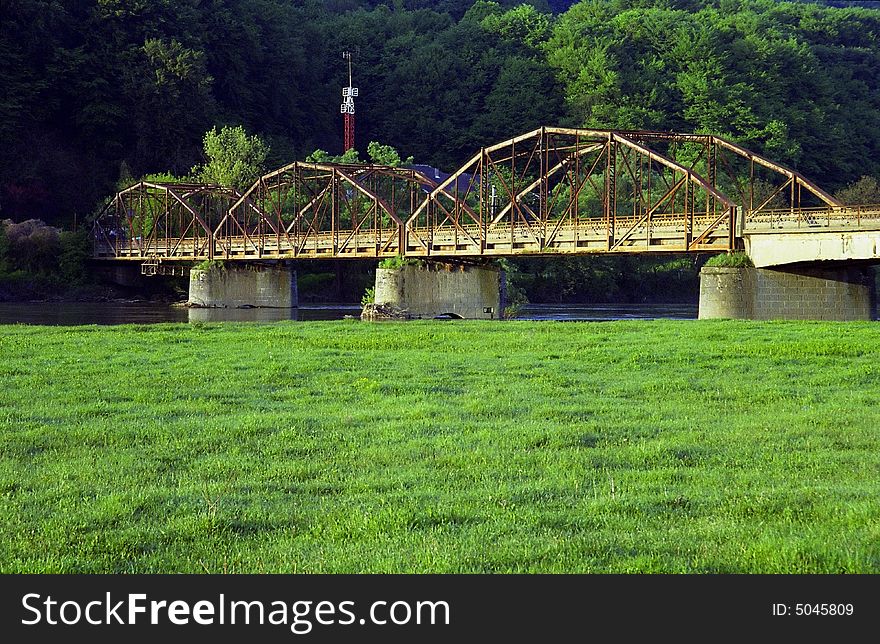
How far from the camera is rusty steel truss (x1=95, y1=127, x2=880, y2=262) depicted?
75.3m

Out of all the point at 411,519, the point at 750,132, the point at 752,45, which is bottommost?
the point at 411,519

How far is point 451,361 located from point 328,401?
871cm

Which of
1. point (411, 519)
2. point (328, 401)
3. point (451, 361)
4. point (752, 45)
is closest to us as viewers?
point (411, 519)

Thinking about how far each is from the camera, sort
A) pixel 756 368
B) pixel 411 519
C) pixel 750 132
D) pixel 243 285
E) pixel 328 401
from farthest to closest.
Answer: pixel 750 132
pixel 243 285
pixel 756 368
pixel 328 401
pixel 411 519

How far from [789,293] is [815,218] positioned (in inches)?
189

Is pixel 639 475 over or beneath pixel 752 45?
beneath

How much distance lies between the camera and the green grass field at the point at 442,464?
1233cm

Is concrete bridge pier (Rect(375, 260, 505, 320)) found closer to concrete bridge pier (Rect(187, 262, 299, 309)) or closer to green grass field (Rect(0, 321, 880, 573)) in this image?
concrete bridge pier (Rect(187, 262, 299, 309))

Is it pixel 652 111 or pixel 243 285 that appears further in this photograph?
pixel 652 111

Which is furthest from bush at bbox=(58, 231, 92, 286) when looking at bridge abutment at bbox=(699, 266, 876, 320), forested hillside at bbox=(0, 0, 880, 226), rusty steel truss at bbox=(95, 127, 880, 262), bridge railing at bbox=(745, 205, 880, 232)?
bridge railing at bbox=(745, 205, 880, 232)

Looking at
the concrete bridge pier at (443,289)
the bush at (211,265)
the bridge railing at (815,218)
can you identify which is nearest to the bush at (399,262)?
the concrete bridge pier at (443,289)

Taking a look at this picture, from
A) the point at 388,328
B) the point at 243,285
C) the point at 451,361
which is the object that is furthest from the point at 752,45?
the point at 451,361

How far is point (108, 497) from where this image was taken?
14.8 m
